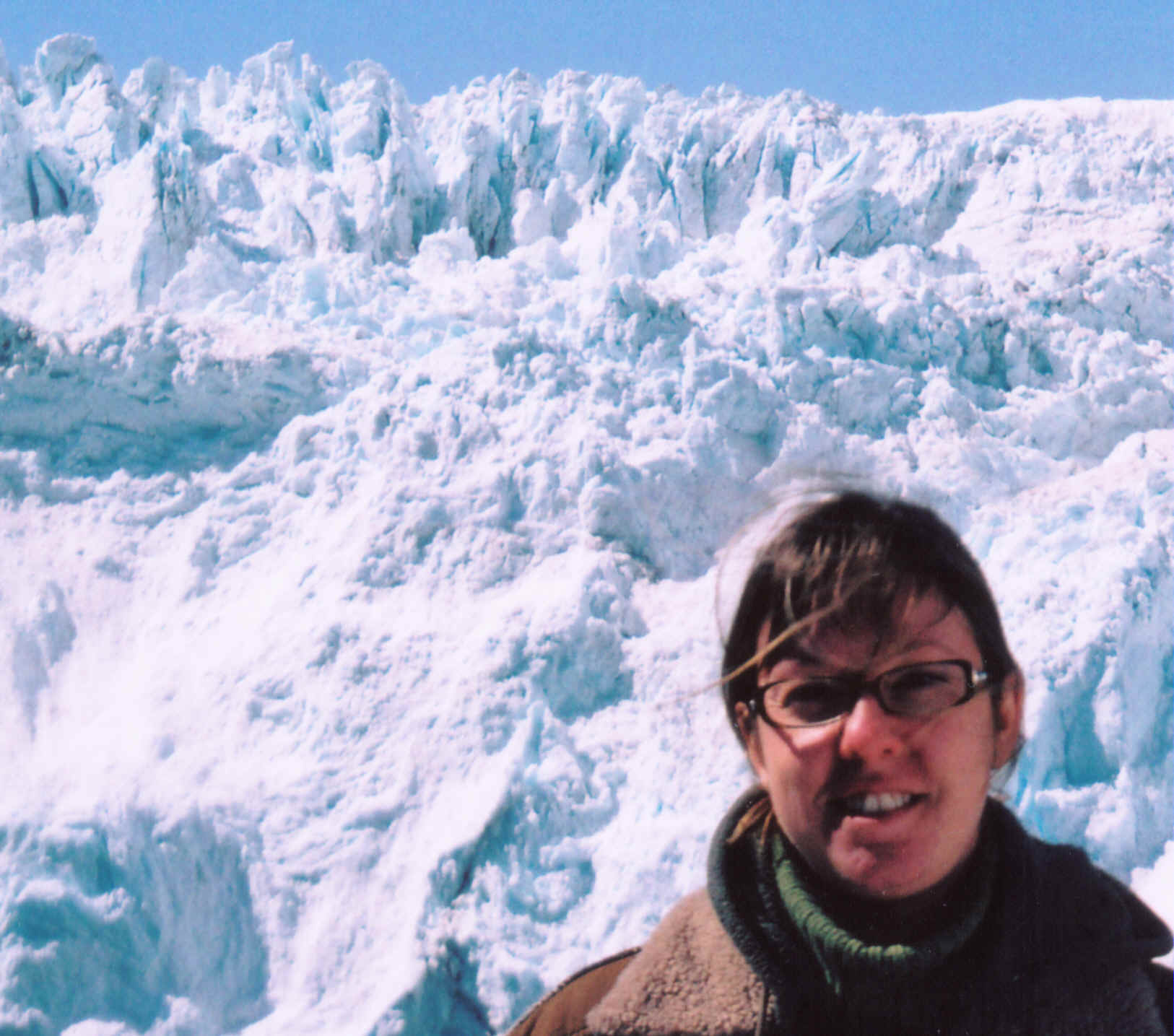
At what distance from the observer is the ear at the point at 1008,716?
35.6 inches

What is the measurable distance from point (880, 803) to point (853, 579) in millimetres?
212

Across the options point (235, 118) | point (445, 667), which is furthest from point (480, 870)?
point (235, 118)

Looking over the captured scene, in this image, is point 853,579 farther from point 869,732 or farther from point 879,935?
point 879,935

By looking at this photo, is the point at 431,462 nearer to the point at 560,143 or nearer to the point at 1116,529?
the point at 1116,529

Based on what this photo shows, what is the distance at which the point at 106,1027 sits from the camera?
366cm

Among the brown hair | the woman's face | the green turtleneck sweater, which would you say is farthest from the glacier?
the green turtleneck sweater

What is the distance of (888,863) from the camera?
31.2 inches

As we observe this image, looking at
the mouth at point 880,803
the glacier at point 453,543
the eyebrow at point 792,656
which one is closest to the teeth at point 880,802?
the mouth at point 880,803

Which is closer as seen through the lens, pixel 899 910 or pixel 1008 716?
pixel 899 910

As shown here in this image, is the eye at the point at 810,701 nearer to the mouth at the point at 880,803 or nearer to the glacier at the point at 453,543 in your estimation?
the mouth at the point at 880,803

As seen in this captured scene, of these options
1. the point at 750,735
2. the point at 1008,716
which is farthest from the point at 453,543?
the point at 1008,716

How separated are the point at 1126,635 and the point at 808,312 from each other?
3.65 m

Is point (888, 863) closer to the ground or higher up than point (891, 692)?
closer to the ground

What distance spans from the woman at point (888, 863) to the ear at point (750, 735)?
28 mm
